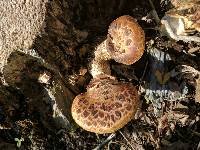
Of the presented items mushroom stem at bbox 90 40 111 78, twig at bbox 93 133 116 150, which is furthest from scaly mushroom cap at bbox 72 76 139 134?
twig at bbox 93 133 116 150

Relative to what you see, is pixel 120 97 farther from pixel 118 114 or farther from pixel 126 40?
pixel 126 40

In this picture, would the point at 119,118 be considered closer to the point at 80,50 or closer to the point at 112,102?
the point at 112,102

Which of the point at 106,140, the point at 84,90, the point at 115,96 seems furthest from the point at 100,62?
the point at 106,140

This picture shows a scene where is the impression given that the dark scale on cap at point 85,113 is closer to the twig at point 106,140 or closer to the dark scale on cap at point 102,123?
the dark scale on cap at point 102,123

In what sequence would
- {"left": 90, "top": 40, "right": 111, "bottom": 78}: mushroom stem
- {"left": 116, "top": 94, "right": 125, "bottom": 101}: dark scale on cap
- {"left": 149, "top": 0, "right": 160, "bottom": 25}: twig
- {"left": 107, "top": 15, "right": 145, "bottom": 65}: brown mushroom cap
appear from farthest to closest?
1. {"left": 149, "top": 0, "right": 160, "bottom": 25}: twig
2. {"left": 90, "top": 40, "right": 111, "bottom": 78}: mushroom stem
3. {"left": 116, "top": 94, "right": 125, "bottom": 101}: dark scale on cap
4. {"left": 107, "top": 15, "right": 145, "bottom": 65}: brown mushroom cap

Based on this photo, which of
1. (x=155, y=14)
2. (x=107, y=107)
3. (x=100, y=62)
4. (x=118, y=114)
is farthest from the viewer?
A: (x=155, y=14)

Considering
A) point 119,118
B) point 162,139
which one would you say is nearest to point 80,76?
→ point 119,118

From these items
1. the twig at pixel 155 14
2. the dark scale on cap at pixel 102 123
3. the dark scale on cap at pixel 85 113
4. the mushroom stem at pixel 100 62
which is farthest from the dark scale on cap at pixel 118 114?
the twig at pixel 155 14

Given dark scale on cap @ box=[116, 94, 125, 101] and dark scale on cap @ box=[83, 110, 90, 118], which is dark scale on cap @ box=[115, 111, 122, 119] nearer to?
dark scale on cap @ box=[116, 94, 125, 101]
